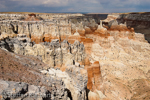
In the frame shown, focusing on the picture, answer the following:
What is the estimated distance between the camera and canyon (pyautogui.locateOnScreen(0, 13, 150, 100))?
6.21 meters

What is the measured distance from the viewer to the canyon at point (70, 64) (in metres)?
6.21

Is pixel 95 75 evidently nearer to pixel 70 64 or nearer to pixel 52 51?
pixel 70 64

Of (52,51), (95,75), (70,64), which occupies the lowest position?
(95,75)

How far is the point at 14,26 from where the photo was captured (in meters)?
23.8

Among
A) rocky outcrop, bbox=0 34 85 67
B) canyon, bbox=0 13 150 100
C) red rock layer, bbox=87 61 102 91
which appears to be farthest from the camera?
red rock layer, bbox=87 61 102 91

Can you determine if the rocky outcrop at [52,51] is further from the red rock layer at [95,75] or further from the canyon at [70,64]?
the red rock layer at [95,75]

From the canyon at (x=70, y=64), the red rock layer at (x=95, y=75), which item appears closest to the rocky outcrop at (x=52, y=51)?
the canyon at (x=70, y=64)

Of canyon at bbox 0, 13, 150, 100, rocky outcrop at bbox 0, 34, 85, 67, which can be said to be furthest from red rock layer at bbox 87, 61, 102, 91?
rocky outcrop at bbox 0, 34, 85, 67

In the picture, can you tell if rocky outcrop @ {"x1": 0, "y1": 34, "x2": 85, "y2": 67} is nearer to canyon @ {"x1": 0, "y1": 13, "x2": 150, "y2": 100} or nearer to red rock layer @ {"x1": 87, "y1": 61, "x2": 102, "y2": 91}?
canyon @ {"x1": 0, "y1": 13, "x2": 150, "y2": 100}

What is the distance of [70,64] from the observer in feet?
43.7

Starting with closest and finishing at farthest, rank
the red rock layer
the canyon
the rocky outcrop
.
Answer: the canyon → the rocky outcrop → the red rock layer

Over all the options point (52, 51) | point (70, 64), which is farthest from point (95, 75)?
point (52, 51)

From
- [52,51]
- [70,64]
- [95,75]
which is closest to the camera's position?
[70,64]

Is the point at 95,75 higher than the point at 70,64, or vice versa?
the point at 70,64
